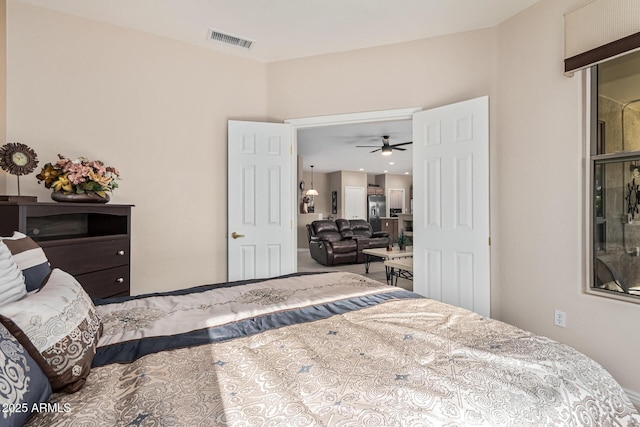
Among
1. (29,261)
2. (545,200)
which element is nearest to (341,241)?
(545,200)

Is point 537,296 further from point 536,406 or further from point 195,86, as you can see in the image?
point 195,86

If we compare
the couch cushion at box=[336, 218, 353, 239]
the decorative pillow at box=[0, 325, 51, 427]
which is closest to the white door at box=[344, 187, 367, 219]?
the couch cushion at box=[336, 218, 353, 239]

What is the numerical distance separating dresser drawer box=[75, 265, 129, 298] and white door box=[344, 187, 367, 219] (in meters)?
8.94

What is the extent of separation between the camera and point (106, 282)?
2361 mm

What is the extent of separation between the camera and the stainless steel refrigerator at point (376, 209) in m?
11.5

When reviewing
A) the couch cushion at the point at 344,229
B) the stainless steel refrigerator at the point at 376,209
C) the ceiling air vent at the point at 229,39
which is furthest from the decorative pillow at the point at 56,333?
the stainless steel refrigerator at the point at 376,209

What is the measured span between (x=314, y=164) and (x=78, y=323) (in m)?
8.88

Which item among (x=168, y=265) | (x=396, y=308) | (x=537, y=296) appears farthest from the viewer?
(x=168, y=265)

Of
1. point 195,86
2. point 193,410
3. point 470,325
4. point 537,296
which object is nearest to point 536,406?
point 470,325

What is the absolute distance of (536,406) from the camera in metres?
0.77

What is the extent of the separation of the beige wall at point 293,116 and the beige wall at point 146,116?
1 cm

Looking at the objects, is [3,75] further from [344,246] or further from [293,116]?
[344,246]

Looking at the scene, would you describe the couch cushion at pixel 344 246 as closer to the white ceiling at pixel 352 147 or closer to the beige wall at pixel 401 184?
the white ceiling at pixel 352 147

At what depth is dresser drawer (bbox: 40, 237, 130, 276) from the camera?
2031 millimetres
